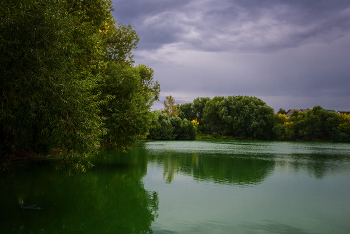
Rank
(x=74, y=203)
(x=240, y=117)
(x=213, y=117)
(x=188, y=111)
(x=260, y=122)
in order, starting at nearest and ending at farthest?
1. (x=74, y=203)
2. (x=260, y=122)
3. (x=240, y=117)
4. (x=213, y=117)
5. (x=188, y=111)

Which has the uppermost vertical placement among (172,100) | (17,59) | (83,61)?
(172,100)

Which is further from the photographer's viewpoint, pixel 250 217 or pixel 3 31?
pixel 250 217

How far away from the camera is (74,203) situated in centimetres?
1119

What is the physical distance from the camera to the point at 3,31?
8078 millimetres

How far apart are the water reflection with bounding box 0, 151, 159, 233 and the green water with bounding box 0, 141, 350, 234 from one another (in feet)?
0.09

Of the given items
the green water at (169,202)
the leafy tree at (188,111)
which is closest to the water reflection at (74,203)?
the green water at (169,202)

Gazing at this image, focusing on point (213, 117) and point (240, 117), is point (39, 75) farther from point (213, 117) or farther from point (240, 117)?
point (213, 117)

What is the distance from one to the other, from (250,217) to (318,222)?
8.35 ft

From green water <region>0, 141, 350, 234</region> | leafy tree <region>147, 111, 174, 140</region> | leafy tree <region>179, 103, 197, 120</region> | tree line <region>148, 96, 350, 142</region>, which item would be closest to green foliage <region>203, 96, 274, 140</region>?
tree line <region>148, 96, 350, 142</region>

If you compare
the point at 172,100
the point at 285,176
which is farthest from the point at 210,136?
the point at 285,176

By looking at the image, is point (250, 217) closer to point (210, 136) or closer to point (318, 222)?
point (318, 222)

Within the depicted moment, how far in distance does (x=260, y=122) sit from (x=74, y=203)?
80.8 m

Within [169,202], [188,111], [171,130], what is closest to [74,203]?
[169,202]

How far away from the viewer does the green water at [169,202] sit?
357 inches
